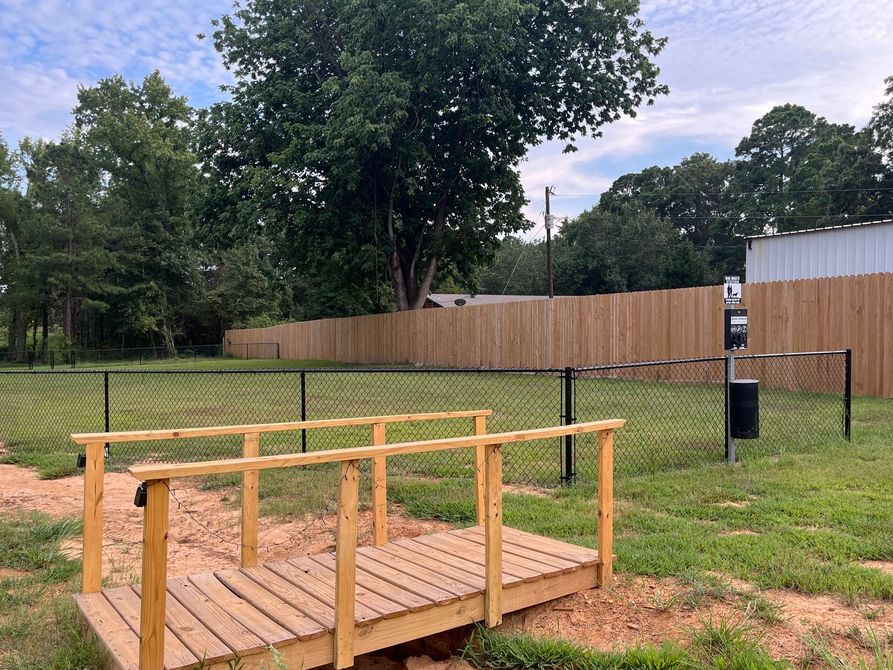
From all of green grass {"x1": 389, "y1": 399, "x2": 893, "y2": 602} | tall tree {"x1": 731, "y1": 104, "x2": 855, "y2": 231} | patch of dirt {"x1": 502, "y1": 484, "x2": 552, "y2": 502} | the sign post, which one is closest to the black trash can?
the sign post

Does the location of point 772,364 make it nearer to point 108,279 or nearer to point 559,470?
point 559,470

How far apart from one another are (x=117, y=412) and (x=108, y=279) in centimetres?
3488

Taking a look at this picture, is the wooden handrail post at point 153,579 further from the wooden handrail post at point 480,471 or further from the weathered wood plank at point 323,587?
the wooden handrail post at point 480,471

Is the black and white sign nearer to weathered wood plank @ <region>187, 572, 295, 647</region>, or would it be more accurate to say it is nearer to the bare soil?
the bare soil

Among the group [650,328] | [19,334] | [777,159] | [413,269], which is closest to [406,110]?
[413,269]

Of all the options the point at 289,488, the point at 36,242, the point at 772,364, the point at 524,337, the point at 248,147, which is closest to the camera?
the point at 289,488

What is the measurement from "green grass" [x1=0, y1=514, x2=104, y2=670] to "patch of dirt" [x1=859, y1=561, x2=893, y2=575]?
4022mm

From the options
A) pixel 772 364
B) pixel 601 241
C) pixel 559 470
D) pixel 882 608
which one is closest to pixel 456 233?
pixel 772 364

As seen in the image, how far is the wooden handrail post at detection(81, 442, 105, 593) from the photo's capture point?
345cm

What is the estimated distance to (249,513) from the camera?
401 cm

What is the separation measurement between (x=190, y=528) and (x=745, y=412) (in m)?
5.07

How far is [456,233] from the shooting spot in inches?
952

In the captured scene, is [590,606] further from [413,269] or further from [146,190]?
[146,190]

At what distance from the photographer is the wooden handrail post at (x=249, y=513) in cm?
394
